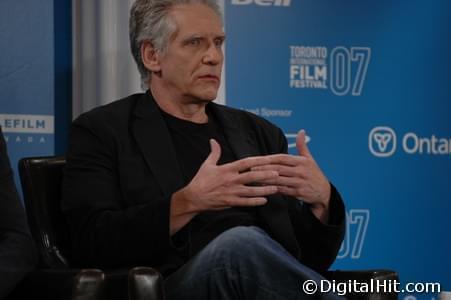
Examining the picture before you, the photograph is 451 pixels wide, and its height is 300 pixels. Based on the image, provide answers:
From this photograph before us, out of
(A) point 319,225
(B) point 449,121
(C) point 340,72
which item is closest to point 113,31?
(C) point 340,72

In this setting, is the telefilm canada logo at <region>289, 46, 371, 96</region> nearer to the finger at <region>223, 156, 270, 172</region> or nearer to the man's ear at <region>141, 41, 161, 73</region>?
the man's ear at <region>141, 41, 161, 73</region>

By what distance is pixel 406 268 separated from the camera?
445cm

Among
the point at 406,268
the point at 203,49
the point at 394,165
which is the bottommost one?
the point at 406,268

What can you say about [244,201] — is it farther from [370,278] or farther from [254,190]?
[370,278]

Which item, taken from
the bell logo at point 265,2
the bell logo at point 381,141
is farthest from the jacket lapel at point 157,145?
the bell logo at point 381,141

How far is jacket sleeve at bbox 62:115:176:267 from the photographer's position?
8.63ft

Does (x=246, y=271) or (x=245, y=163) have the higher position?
(x=245, y=163)

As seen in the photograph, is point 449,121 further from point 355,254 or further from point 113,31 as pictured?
point 113,31

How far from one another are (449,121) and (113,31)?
67.7 inches

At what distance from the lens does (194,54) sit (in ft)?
10.0

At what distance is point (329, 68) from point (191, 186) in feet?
6.09

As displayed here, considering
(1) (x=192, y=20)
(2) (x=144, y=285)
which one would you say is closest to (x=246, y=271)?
(2) (x=144, y=285)

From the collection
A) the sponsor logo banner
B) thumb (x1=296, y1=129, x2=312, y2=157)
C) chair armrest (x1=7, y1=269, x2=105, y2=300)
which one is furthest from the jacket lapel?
the sponsor logo banner

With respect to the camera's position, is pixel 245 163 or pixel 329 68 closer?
pixel 245 163
